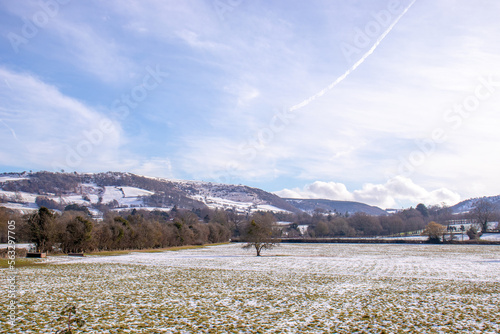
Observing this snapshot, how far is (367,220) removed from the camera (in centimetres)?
19650

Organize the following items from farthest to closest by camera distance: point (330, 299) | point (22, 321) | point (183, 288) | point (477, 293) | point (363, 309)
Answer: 1. point (183, 288)
2. point (477, 293)
3. point (330, 299)
4. point (363, 309)
5. point (22, 321)

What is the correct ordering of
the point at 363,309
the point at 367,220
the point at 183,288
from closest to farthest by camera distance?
the point at 363,309 → the point at 183,288 → the point at 367,220

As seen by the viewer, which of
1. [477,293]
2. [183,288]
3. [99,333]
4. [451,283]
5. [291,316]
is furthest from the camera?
[451,283]

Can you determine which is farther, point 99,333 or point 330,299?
point 330,299

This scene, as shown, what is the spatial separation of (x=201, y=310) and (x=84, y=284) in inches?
471

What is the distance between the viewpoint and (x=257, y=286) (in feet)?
78.9

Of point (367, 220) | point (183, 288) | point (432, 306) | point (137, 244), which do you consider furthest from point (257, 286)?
point (367, 220)

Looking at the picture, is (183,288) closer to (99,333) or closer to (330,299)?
(330,299)

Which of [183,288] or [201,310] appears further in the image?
[183,288]

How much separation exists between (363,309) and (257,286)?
29.0 ft

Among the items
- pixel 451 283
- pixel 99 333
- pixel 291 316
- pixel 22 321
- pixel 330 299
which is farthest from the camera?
pixel 451 283

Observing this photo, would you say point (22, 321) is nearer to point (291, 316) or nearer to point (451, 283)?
point (291, 316)

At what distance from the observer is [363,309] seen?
55.1 feet

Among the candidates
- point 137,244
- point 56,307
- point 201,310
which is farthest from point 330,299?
point 137,244
